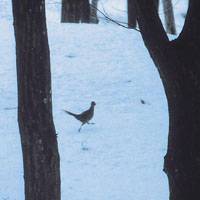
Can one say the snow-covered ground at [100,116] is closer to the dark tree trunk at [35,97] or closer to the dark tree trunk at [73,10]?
the dark tree trunk at [73,10]

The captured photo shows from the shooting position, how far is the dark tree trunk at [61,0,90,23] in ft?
58.2

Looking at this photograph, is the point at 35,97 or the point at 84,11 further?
the point at 84,11

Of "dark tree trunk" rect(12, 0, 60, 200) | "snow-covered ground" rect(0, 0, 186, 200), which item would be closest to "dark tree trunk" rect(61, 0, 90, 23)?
"snow-covered ground" rect(0, 0, 186, 200)

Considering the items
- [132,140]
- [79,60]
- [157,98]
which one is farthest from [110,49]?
[132,140]

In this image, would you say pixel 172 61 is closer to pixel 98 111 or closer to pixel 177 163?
pixel 177 163

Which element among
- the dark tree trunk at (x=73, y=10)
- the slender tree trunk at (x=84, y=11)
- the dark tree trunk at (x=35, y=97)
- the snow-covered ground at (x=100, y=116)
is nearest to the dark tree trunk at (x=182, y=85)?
the dark tree trunk at (x=35, y=97)

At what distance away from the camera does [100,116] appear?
12.5m

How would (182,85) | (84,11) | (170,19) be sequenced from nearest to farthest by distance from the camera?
(182,85) → (84,11) → (170,19)

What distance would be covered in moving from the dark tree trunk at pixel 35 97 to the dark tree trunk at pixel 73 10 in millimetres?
11322

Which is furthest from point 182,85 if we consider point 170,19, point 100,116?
point 170,19

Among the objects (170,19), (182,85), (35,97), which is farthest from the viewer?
(170,19)

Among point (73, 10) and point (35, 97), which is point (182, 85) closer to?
point (35, 97)

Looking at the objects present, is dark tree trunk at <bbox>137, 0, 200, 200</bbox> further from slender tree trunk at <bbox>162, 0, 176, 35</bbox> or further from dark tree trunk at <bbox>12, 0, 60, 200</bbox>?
slender tree trunk at <bbox>162, 0, 176, 35</bbox>

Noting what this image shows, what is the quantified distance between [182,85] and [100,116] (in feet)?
25.1
